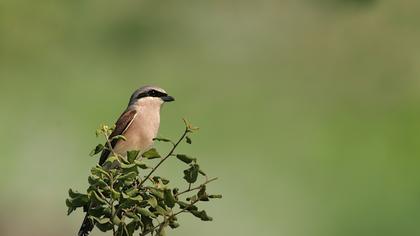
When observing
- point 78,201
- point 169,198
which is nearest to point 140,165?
point 169,198

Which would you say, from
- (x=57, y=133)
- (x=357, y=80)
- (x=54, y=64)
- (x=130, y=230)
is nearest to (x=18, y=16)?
(x=54, y=64)

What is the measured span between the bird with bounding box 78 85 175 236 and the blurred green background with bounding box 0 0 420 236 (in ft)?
15.3

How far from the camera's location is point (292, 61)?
14836 mm

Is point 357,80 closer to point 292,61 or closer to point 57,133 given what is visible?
point 292,61

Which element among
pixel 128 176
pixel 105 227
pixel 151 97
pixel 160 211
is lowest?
pixel 105 227

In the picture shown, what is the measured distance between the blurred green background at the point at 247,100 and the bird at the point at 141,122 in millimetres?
4677

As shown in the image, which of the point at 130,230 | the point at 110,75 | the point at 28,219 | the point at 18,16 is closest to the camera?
the point at 130,230

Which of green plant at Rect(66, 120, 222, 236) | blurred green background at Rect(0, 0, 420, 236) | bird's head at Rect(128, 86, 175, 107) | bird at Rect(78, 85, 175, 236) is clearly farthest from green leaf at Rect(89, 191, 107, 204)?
blurred green background at Rect(0, 0, 420, 236)

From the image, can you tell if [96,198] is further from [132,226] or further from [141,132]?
[141,132]

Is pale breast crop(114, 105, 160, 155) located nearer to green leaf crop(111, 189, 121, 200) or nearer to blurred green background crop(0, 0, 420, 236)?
green leaf crop(111, 189, 121, 200)

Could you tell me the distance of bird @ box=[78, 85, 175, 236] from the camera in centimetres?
566

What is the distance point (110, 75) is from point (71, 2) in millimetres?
2338

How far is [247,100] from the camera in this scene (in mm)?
13875

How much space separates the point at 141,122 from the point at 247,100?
821cm
